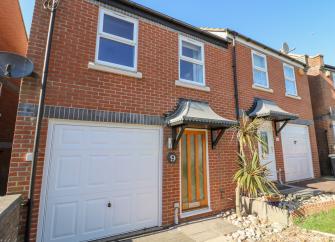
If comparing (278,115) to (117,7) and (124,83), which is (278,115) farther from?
(117,7)

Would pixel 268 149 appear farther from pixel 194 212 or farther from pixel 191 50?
pixel 191 50

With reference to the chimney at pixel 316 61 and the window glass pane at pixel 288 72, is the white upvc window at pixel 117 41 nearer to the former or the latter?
the window glass pane at pixel 288 72

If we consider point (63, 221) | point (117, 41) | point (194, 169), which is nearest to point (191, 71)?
point (117, 41)

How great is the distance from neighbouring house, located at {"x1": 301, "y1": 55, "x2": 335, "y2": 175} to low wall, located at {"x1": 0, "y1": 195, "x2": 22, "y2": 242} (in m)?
14.2

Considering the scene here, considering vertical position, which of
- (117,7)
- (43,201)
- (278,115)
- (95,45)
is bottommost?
(43,201)

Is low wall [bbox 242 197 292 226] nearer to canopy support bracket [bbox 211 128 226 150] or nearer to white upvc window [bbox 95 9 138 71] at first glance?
canopy support bracket [bbox 211 128 226 150]

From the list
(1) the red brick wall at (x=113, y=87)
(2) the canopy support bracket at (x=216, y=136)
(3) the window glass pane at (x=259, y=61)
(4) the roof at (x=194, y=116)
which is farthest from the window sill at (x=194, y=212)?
(3) the window glass pane at (x=259, y=61)

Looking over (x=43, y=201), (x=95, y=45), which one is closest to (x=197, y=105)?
(x=95, y=45)

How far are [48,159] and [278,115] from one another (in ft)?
25.2

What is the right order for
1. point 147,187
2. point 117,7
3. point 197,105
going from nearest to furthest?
1. point 147,187
2. point 117,7
3. point 197,105

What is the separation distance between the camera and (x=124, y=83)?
5461 millimetres

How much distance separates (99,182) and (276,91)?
8.69m

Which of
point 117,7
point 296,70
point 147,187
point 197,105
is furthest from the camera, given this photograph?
point 296,70

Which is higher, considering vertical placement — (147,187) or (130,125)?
(130,125)
